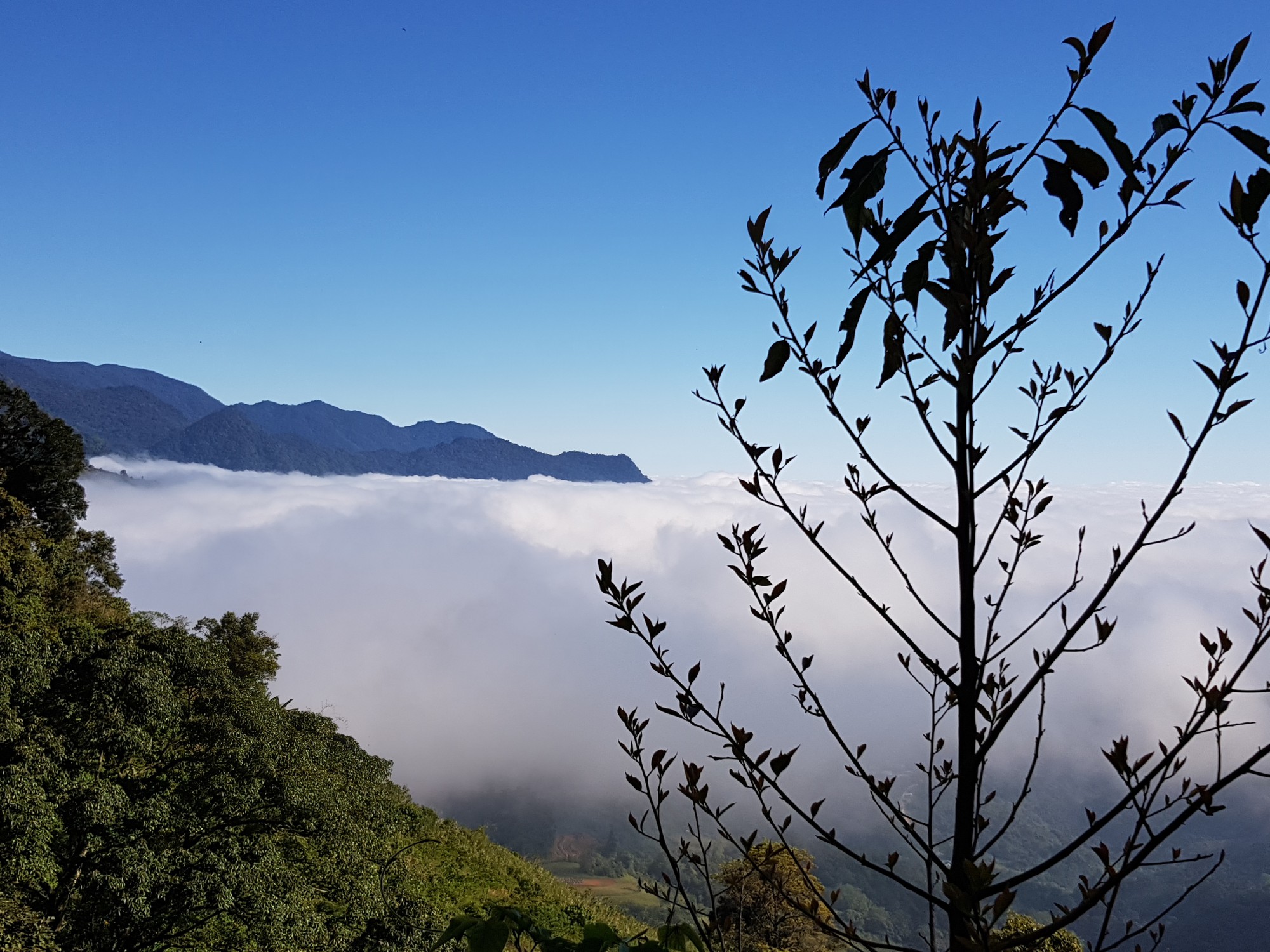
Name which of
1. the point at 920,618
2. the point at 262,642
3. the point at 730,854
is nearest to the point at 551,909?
the point at 262,642

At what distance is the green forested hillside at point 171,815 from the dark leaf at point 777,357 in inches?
302

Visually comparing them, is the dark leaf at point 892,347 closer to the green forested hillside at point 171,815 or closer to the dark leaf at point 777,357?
the dark leaf at point 777,357

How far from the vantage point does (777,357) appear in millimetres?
1803

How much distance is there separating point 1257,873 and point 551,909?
7297 inches

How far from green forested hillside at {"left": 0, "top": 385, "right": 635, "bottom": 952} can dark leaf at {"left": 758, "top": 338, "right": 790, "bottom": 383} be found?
7678mm

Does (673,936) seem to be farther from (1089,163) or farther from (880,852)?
(880,852)

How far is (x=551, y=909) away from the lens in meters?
24.1

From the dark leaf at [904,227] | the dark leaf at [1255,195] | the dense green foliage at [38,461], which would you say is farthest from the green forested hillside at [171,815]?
the dense green foliage at [38,461]

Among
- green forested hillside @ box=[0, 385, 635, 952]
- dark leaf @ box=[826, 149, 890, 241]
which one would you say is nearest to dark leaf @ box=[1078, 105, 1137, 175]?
dark leaf @ box=[826, 149, 890, 241]

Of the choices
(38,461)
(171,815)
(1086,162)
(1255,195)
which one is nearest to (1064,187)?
(1086,162)

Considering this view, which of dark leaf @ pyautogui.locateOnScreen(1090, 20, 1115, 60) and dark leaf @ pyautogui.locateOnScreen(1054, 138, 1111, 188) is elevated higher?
dark leaf @ pyautogui.locateOnScreen(1090, 20, 1115, 60)

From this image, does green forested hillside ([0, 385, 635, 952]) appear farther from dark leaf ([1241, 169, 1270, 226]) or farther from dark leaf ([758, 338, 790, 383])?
dark leaf ([1241, 169, 1270, 226])

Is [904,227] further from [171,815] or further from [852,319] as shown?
[171,815]

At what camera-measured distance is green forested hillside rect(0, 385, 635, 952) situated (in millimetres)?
9391
